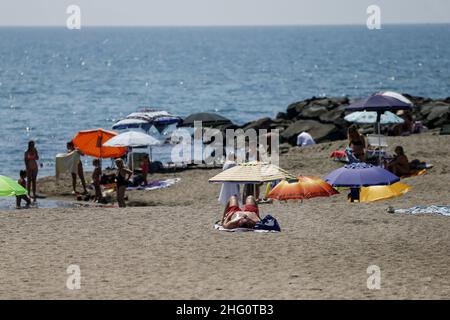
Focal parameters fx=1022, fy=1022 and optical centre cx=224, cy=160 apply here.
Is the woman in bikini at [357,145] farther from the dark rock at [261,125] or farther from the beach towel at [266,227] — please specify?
the dark rock at [261,125]

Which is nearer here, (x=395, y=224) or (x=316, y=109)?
(x=395, y=224)

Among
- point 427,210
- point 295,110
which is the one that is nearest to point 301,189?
point 427,210

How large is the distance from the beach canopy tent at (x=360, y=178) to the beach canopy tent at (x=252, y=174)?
3.60 ft

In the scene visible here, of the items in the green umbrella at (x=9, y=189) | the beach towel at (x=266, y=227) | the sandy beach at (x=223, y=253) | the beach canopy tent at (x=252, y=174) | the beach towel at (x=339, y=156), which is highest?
the beach canopy tent at (x=252, y=174)

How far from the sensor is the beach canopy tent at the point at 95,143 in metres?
24.5

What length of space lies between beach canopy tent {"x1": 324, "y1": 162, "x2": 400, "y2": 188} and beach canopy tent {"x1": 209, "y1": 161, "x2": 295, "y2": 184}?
3.60ft

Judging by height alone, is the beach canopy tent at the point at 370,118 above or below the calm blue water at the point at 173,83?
above

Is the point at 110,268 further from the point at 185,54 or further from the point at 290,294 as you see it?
the point at 185,54

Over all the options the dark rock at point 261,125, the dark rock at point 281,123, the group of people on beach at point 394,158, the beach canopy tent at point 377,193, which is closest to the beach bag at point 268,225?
the beach canopy tent at point 377,193

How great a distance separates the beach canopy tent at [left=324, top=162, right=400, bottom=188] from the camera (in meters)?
16.6

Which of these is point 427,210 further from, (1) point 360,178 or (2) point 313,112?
(2) point 313,112
